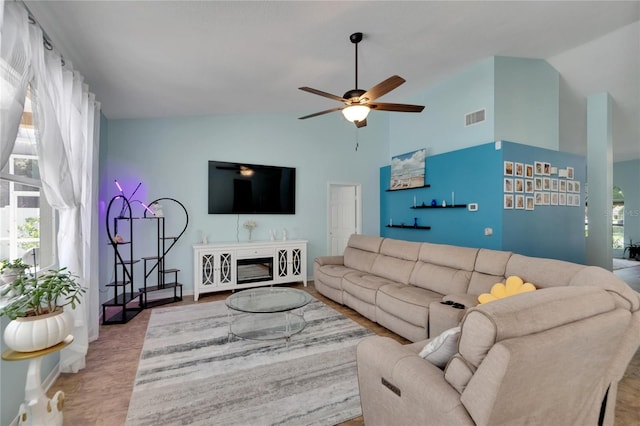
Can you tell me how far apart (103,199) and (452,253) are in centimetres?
462

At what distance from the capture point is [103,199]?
160 inches

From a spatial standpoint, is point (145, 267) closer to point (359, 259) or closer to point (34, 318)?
point (34, 318)

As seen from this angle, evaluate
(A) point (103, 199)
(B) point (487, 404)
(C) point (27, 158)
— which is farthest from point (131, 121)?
(B) point (487, 404)

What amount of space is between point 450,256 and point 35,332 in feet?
11.3

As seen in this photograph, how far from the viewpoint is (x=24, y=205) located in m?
2.15

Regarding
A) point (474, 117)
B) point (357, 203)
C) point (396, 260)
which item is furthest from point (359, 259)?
point (474, 117)

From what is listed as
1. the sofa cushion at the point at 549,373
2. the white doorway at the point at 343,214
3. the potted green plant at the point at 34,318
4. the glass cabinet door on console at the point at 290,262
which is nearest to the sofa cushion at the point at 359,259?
the glass cabinet door on console at the point at 290,262

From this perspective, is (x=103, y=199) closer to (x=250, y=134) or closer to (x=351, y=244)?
(x=250, y=134)

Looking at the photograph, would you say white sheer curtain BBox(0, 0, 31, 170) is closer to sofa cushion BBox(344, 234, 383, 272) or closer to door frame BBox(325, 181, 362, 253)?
sofa cushion BBox(344, 234, 383, 272)

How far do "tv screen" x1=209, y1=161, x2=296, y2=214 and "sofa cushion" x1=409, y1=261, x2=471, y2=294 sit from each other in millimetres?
2754

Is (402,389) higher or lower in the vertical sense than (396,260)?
lower

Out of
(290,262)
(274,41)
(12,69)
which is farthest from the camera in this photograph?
(290,262)

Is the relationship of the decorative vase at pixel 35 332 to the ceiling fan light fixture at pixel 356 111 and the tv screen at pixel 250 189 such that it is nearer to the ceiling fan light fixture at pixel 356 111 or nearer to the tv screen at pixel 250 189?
the ceiling fan light fixture at pixel 356 111

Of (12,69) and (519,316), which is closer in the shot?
(519,316)
